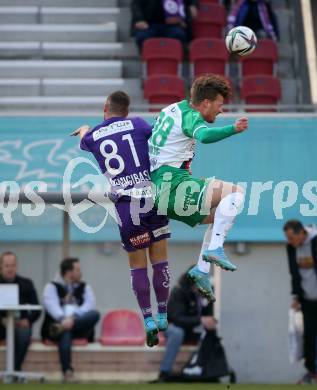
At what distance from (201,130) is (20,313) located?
5514 millimetres

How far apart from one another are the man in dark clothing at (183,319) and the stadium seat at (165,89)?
3.12 m

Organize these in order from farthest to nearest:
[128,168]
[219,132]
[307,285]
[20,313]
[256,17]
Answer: [256,17] < [20,313] < [307,285] < [128,168] < [219,132]

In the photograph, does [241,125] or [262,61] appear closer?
[241,125]

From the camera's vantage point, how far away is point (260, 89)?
16.8m

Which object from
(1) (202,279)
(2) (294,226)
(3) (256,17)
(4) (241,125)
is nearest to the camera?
(4) (241,125)

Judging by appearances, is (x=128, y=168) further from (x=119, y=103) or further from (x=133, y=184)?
(x=119, y=103)

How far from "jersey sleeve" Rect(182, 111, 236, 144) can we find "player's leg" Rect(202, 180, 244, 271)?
49cm

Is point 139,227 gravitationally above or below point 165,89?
below

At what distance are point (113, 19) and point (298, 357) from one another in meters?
6.61

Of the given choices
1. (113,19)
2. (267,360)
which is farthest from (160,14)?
(267,360)

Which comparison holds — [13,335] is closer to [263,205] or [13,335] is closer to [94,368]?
[94,368]

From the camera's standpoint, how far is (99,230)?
14.5m

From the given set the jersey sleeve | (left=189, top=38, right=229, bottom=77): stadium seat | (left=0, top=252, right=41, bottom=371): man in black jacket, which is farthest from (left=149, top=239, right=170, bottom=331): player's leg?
(left=189, top=38, right=229, bottom=77): stadium seat

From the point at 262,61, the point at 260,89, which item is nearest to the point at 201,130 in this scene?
the point at 260,89
